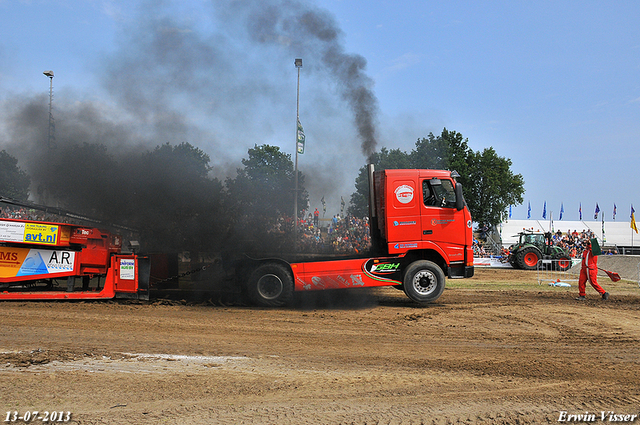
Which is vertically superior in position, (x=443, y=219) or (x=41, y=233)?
(x=443, y=219)

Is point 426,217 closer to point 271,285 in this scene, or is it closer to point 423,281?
point 423,281

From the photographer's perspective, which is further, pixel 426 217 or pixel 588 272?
pixel 588 272

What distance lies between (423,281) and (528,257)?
1681 centimetres

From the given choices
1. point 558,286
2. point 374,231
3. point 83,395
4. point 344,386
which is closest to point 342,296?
point 374,231

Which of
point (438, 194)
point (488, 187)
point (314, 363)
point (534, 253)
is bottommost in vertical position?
point (314, 363)

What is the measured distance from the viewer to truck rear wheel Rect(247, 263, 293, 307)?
902cm

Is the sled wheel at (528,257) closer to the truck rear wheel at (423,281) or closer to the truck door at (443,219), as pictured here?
the truck door at (443,219)

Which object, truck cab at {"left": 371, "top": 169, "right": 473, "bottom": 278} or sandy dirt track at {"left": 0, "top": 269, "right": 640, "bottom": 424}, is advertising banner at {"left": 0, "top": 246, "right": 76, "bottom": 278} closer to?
sandy dirt track at {"left": 0, "top": 269, "right": 640, "bottom": 424}

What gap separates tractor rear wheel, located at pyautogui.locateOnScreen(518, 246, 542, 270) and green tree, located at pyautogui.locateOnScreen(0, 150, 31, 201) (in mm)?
22644

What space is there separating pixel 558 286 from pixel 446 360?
11.0m

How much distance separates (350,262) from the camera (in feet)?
29.4

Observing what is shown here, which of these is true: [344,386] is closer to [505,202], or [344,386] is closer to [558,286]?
[558,286]

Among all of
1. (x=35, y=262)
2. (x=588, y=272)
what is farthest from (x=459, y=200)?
(x=35, y=262)

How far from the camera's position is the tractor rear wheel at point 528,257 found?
23031 mm
